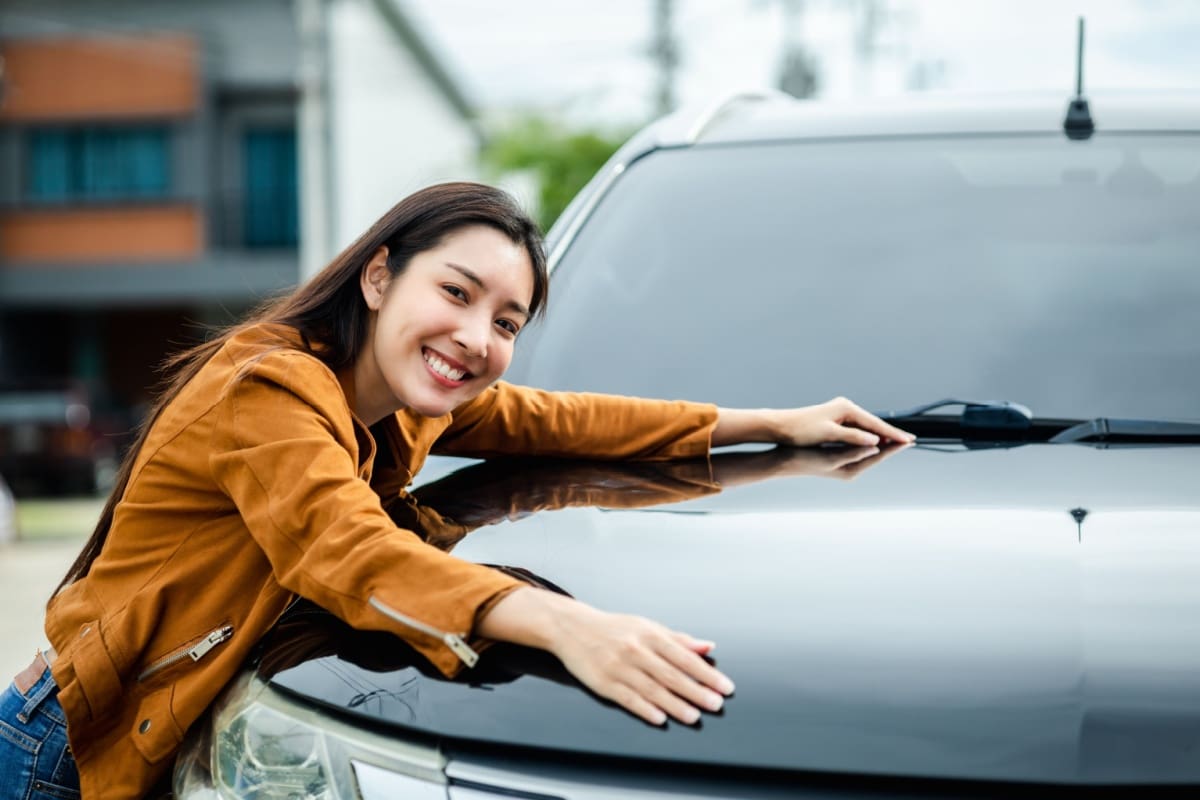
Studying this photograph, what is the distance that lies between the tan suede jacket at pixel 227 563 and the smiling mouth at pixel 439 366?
13cm

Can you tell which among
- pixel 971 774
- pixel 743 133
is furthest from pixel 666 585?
pixel 743 133

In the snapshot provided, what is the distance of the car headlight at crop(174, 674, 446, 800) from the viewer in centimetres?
146

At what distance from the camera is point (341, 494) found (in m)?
1.71

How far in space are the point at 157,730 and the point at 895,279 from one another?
4.71 feet

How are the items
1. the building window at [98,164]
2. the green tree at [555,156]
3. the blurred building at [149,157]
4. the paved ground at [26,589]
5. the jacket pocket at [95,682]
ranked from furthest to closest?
the green tree at [555,156], the building window at [98,164], the blurred building at [149,157], the paved ground at [26,589], the jacket pocket at [95,682]

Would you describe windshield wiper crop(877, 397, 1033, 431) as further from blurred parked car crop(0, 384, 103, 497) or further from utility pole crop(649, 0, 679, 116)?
utility pole crop(649, 0, 679, 116)

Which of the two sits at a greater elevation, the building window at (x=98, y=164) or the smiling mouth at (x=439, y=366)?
the building window at (x=98, y=164)

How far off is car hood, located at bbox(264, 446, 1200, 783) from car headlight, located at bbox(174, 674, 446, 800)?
3cm

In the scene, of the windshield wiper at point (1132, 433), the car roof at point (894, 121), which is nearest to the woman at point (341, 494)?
the windshield wiper at point (1132, 433)

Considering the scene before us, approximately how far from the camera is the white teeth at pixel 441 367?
2.04m

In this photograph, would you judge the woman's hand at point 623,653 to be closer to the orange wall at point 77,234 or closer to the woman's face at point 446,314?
the woman's face at point 446,314

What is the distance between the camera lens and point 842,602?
1493mm

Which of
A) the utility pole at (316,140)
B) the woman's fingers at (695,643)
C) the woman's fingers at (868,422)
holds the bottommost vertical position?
the woman's fingers at (695,643)

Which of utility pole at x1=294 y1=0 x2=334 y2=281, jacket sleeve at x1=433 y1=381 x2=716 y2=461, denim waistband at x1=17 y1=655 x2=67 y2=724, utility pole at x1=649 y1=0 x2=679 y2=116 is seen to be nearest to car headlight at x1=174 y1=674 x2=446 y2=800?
denim waistband at x1=17 y1=655 x2=67 y2=724
